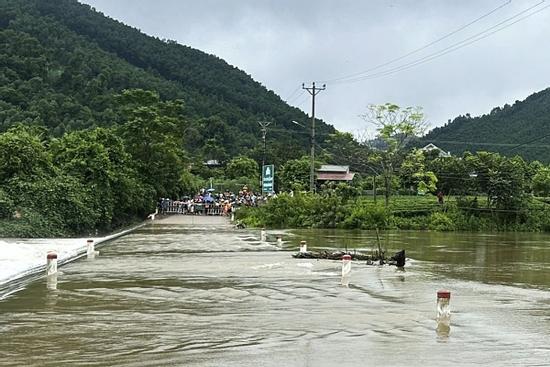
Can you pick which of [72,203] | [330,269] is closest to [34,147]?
[72,203]

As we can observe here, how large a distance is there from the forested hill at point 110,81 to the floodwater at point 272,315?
44519 millimetres

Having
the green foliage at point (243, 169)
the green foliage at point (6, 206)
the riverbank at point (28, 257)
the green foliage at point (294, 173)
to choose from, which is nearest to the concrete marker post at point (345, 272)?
the riverbank at point (28, 257)

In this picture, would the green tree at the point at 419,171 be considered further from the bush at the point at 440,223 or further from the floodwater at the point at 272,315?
the floodwater at the point at 272,315

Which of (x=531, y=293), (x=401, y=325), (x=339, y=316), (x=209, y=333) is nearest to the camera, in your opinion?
(x=209, y=333)

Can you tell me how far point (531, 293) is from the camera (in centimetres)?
1498

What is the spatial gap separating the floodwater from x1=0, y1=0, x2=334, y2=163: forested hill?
146ft

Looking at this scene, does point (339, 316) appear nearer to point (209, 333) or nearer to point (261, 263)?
point (209, 333)

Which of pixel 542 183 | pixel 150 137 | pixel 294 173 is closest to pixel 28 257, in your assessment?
pixel 150 137

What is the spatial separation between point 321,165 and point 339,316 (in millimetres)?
77598

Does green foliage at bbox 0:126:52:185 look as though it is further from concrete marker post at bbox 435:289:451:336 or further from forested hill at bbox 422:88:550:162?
forested hill at bbox 422:88:550:162

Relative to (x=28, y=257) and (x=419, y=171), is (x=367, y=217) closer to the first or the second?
(x=419, y=171)

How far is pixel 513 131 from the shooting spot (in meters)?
74.0

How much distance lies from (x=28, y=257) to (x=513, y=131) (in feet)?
211

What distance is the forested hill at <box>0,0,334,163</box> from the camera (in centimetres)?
6975
